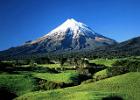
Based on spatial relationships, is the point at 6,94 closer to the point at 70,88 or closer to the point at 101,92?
the point at 70,88

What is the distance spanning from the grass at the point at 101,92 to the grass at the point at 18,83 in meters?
8.79

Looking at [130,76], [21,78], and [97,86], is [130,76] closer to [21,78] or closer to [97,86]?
[97,86]

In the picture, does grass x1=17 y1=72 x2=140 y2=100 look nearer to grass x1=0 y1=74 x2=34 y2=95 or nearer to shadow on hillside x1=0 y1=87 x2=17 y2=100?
shadow on hillside x1=0 y1=87 x2=17 y2=100

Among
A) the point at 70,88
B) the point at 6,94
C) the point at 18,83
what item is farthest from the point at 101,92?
the point at 18,83

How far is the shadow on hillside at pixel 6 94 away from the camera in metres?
78.6

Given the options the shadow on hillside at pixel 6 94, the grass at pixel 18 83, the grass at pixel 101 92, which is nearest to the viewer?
the grass at pixel 101 92

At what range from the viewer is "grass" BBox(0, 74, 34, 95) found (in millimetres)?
84812

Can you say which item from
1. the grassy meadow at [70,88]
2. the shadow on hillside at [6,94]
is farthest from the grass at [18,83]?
the shadow on hillside at [6,94]

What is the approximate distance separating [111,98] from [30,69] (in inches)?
2619

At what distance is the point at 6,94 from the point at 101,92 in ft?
71.3

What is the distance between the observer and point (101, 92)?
2793 inches

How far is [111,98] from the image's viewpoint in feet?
217

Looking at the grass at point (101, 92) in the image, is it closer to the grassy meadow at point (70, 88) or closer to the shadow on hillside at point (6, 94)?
the grassy meadow at point (70, 88)

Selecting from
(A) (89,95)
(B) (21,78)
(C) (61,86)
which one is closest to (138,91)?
(A) (89,95)
